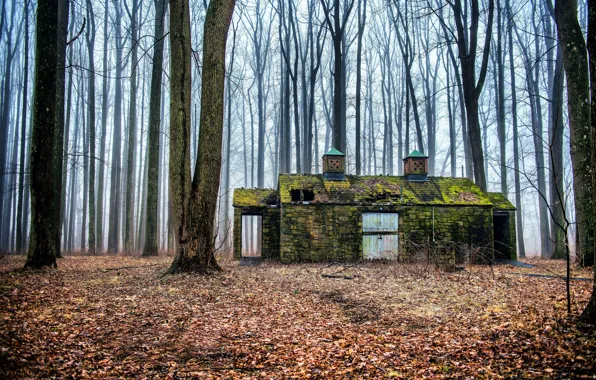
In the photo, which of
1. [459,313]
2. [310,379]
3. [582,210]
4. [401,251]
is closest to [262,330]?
[310,379]

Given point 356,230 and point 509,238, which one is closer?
point 356,230

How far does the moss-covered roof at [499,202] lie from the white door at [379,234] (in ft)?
16.0

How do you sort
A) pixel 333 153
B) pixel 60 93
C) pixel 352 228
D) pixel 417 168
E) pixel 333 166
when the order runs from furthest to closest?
pixel 417 168, pixel 333 166, pixel 333 153, pixel 352 228, pixel 60 93

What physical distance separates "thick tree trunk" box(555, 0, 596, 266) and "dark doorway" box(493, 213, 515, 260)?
18.5 feet

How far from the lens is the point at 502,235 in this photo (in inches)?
666

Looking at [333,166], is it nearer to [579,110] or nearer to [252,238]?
[579,110]

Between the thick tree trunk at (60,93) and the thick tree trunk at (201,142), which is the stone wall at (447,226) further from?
the thick tree trunk at (60,93)

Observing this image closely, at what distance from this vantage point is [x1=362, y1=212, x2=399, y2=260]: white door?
15526 mm

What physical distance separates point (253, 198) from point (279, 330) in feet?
40.2

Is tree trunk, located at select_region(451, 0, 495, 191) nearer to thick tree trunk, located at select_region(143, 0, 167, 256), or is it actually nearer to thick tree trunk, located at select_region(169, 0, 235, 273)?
thick tree trunk, located at select_region(169, 0, 235, 273)

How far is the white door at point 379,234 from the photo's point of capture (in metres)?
15.5

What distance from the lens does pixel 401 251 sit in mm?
15570

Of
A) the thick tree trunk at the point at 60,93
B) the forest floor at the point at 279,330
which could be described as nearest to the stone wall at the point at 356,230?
the forest floor at the point at 279,330

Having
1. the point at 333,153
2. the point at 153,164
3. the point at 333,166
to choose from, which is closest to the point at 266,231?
the point at 333,166
